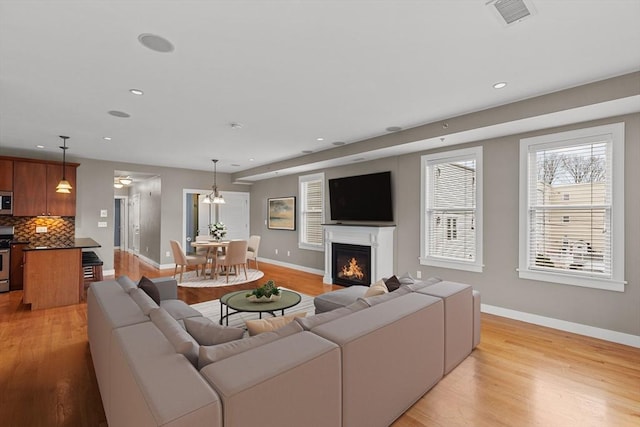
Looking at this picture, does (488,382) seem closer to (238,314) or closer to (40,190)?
(238,314)

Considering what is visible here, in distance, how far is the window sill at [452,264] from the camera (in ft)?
14.3

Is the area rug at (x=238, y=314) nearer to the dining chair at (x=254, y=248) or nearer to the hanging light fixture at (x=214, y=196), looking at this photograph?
the dining chair at (x=254, y=248)

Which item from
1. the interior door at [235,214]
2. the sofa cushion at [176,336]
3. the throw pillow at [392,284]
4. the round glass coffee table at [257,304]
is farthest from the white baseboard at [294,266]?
the sofa cushion at [176,336]

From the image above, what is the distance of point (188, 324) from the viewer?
188 centimetres

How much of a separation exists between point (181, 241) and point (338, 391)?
7460mm

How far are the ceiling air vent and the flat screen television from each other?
11.3ft

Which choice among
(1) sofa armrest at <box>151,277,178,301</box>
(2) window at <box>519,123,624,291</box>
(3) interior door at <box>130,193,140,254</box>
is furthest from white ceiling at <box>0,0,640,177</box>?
(3) interior door at <box>130,193,140,254</box>

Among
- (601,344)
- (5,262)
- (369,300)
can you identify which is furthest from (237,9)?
(5,262)

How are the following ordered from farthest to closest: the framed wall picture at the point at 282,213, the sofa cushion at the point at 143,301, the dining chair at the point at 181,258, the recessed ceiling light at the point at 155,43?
the framed wall picture at the point at 282,213, the dining chair at the point at 181,258, the recessed ceiling light at the point at 155,43, the sofa cushion at the point at 143,301

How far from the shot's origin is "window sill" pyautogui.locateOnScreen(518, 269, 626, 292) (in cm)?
328

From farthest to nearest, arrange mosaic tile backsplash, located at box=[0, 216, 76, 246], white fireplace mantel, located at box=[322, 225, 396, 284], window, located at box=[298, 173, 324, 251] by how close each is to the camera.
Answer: window, located at box=[298, 173, 324, 251]
mosaic tile backsplash, located at box=[0, 216, 76, 246]
white fireplace mantel, located at box=[322, 225, 396, 284]

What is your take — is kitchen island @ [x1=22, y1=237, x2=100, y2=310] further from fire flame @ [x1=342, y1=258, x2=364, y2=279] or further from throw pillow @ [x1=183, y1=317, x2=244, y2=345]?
fire flame @ [x1=342, y1=258, x2=364, y2=279]

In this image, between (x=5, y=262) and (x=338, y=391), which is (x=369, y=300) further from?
(x=5, y=262)

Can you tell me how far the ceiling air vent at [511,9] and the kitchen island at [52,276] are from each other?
5772 mm
